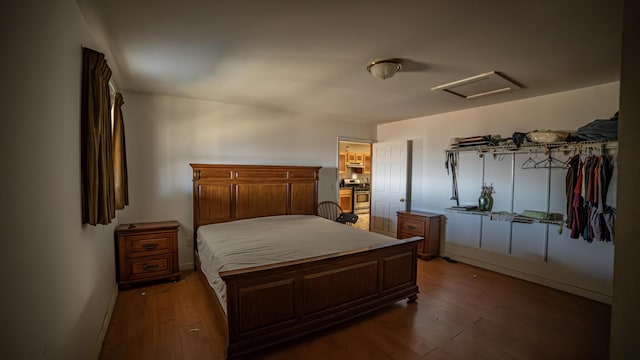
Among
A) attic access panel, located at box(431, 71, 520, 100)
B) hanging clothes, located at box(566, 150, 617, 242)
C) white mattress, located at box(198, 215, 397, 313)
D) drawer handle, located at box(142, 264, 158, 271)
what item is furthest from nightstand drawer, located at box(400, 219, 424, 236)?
drawer handle, located at box(142, 264, 158, 271)

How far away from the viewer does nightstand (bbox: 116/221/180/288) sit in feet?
10.7

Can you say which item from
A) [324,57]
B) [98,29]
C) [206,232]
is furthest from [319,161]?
[98,29]

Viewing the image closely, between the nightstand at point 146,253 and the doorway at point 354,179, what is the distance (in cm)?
566

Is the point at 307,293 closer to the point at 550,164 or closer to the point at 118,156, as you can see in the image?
the point at 118,156

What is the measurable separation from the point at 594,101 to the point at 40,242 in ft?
16.2

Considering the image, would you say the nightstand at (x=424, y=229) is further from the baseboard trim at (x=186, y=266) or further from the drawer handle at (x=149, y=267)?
the drawer handle at (x=149, y=267)

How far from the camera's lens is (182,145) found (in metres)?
3.97

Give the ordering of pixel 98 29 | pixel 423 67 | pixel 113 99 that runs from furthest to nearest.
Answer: pixel 113 99
pixel 423 67
pixel 98 29

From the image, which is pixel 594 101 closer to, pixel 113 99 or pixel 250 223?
pixel 250 223

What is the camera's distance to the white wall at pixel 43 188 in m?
0.98

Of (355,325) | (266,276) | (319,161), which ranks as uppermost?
(319,161)

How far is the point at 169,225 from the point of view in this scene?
3.53 metres

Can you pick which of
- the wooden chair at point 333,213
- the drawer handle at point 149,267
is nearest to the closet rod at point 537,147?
the wooden chair at point 333,213

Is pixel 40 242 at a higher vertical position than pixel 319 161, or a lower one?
lower
